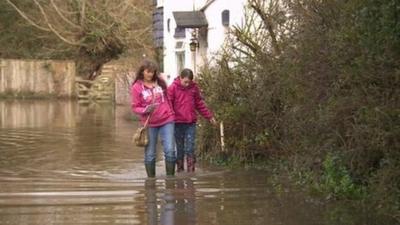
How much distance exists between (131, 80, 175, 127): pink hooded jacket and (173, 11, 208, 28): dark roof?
41.6ft

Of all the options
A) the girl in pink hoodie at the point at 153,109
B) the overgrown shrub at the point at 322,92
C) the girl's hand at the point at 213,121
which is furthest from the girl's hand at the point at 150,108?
the overgrown shrub at the point at 322,92

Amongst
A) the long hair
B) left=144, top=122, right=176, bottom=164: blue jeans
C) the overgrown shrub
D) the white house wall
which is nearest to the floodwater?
left=144, top=122, right=176, bottom=164: blue jeans

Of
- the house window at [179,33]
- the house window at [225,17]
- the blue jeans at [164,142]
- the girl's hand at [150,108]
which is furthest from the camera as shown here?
the house window at [179,33]

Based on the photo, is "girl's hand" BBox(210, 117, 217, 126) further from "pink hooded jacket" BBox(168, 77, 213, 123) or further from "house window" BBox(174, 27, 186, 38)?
"house window" BBox(174, 27, 186, 38)

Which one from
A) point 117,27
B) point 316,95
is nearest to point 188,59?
point 117,27

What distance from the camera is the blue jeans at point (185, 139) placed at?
11750mm

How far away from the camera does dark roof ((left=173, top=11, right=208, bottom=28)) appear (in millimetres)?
23578

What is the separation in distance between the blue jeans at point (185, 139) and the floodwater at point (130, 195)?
36cm

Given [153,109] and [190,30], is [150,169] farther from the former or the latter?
[190,30]

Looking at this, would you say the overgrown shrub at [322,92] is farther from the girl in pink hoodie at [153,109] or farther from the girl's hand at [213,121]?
the girl in pink hoodie at [153,109]

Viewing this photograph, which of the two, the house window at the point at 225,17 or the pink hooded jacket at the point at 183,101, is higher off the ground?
the house window at the point at 225,17

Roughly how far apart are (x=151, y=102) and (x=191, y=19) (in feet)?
43.3

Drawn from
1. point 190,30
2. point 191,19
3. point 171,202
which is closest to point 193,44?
point 191,19

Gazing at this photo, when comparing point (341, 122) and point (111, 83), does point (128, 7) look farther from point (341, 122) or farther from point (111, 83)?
point (341, 122)
